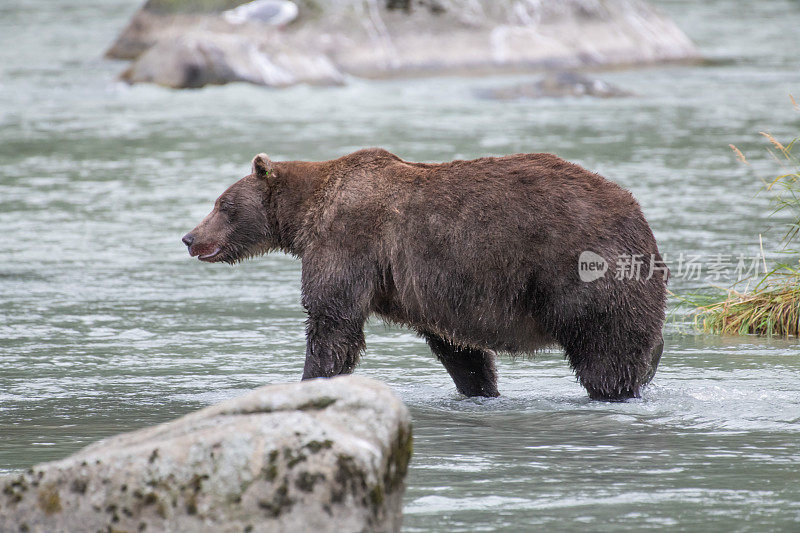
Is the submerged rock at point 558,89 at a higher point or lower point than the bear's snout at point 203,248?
higher

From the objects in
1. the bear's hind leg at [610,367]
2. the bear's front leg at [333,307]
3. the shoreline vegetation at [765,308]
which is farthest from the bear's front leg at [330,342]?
the shoreline vegetation at [765,308]

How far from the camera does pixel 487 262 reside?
711 centimetres

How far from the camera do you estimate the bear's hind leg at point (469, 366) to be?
7.92m

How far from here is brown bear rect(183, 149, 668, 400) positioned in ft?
23.1

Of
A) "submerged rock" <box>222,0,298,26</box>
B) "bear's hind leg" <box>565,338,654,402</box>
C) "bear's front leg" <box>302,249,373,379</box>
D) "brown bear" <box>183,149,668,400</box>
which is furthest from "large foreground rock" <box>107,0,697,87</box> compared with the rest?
"bear's hind leg" <box>565,338,654,402</box>

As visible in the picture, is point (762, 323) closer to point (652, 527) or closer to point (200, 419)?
point (652, 527)

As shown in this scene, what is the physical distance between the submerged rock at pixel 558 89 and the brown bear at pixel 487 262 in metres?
15.7

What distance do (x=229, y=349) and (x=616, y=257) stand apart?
358 cm

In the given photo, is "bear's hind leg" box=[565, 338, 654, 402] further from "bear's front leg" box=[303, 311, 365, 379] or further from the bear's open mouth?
the bear's open mouth

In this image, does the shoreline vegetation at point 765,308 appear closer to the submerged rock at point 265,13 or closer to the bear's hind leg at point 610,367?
the bear's hind leg at point 610,367

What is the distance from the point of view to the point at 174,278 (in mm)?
11984

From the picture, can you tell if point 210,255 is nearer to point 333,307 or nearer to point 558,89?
point 333,307

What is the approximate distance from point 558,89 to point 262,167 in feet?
52.1

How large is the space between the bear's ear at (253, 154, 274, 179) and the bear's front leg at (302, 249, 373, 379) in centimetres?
71
